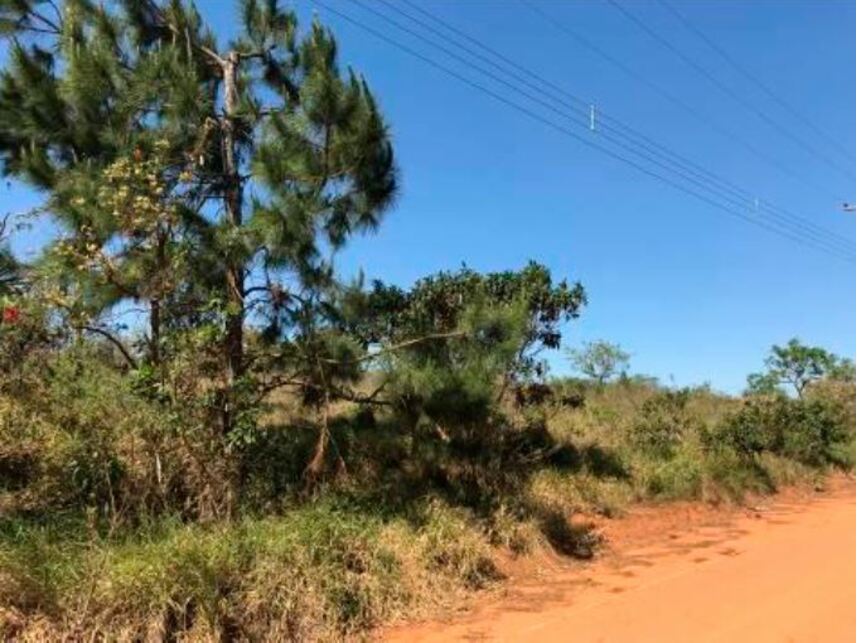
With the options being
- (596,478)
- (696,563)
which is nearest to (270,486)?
(696,563)

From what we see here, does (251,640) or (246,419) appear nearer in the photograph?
(251,640)

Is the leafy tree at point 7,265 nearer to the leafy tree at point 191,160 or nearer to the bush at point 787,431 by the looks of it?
the leafy tree at point 191,160

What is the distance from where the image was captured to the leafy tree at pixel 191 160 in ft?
27.0

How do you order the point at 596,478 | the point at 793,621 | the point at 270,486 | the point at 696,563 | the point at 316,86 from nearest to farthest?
1. the point at 793,621
2. the point at 316,86
3. the point at 270,486
4. the point at 696,563
5. the point at 596,478

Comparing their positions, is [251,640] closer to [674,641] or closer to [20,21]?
[674,641]

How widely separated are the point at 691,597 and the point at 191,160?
20.8 ft

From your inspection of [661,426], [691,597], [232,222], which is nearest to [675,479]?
[661,426]

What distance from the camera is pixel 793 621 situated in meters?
7.61

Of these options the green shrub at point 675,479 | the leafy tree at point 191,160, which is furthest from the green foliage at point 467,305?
the green shrub at point 675,479

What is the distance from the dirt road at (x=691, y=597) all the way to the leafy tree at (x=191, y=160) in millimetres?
3227

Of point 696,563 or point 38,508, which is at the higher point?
point 38,508

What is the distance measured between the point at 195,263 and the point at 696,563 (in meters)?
6.65

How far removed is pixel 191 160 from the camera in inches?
349

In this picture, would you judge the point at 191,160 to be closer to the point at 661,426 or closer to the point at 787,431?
the point at 661,426
